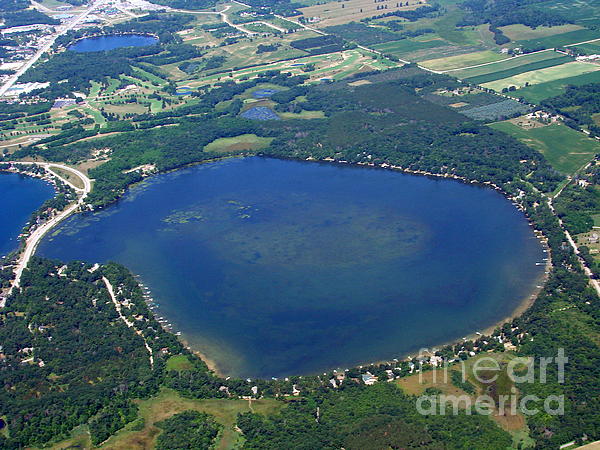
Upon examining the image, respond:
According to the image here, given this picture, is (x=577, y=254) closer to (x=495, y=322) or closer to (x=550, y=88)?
(x=495, y=322)

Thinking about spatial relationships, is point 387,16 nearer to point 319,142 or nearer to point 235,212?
point 319,142

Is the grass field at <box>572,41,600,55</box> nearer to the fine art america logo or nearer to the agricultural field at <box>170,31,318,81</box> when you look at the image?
the agricultural field at <box>170,31,318,81</box>


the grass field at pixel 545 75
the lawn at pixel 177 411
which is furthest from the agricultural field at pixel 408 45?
the lawn at pixel 177 411

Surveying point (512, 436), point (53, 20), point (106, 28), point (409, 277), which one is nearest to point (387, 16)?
point (106, 28)

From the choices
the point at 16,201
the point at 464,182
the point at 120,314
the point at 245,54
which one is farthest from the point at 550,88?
the point at 16,201

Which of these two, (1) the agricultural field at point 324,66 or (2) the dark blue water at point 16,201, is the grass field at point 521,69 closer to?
(1) the agricultural field at point 324,66

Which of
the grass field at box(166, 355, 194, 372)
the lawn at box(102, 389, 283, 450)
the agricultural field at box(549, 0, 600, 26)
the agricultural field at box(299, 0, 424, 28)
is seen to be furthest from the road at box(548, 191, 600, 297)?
the agricultural field at box(299, 0, 424, 28)
